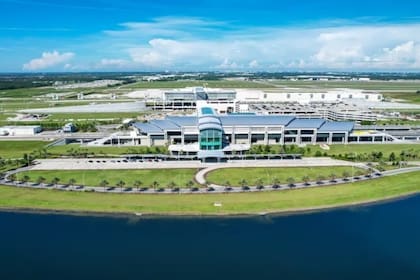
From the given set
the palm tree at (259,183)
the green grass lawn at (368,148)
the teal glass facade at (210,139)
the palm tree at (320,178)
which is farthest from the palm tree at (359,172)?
the teal glass facade at (210,139)

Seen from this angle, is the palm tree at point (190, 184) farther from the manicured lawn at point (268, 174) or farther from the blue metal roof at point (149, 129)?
the blue metal roof at point (149, 129)

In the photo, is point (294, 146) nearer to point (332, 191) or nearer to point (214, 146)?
point (214, 146)

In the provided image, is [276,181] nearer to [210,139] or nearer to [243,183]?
[243,183]

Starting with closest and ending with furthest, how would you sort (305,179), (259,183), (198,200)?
(198,200) < (259,183) < (305,179)

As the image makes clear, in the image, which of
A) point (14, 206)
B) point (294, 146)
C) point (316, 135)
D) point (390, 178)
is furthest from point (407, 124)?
point (14, 206)

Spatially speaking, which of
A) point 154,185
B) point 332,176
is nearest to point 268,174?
point 332,176

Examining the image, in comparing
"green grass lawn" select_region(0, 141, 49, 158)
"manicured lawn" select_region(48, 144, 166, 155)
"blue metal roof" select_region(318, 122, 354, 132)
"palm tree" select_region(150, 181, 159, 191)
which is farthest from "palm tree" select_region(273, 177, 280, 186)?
"green grass lawn" select_region(0, 141, 49, 158)
